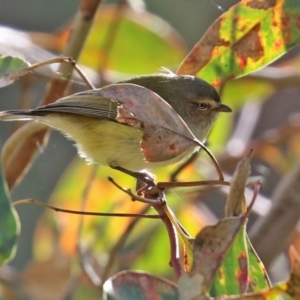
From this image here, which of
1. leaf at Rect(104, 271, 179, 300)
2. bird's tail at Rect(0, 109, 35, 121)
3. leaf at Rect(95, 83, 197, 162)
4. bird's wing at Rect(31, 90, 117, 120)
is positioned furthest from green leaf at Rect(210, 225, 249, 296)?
bird's tail at Rect(0, 109, 35, 121)

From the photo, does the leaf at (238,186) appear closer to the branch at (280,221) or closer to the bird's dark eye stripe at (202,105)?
the branch at (280,221)

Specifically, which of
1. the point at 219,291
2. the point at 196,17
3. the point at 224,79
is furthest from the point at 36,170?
the point at 219,291

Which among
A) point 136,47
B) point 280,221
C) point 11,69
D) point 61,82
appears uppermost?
point 11,69

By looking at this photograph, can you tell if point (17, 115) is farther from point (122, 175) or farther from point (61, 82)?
point (122, 175)

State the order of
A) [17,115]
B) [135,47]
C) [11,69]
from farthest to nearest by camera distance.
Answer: [135,47]
[17,115]
[11,69]

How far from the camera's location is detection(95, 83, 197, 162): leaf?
1.35m

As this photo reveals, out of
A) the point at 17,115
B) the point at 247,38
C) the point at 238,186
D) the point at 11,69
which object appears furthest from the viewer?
the point at 17,115

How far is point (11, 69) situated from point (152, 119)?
486 mm

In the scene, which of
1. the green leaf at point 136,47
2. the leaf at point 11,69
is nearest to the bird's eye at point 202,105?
the green leaf at point 136,47

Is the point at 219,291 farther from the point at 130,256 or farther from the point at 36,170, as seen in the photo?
the point at 36,170

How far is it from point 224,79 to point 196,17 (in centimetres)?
506

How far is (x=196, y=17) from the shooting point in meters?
6.95

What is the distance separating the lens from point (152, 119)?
1.38 metres

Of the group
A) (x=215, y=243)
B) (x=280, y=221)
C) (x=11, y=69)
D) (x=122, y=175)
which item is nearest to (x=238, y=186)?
(x=215, y=243)
